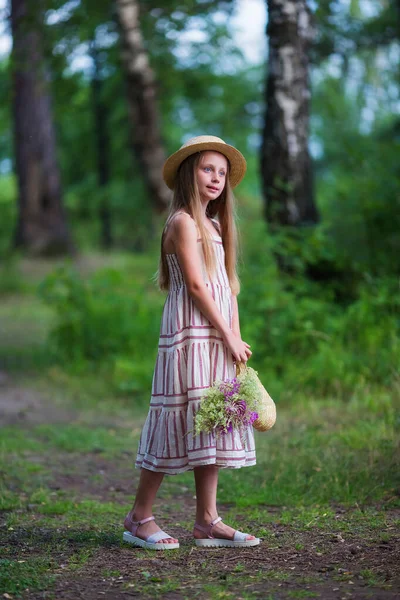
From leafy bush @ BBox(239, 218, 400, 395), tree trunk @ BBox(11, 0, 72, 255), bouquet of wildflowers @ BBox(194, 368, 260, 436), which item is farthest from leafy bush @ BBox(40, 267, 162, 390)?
tree trunk @ BBox(11, 0, 72, 255)

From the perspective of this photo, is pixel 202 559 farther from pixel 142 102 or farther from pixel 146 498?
pixel 142 102

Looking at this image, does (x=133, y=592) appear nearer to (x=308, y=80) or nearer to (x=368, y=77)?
(x=308, y=80)

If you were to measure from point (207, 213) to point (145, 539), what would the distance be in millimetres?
1640

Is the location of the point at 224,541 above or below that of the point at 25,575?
above

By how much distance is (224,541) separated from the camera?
3953mm

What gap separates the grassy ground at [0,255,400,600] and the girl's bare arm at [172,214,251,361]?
3.15 feet

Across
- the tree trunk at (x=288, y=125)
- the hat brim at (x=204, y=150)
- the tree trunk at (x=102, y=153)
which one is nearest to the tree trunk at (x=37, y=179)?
the tree trunk at (x=102, y=153)

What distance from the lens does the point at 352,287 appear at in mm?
8656

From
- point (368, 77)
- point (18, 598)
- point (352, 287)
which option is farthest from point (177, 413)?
point (368, 77)

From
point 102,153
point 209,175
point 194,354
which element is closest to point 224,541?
point 194,354

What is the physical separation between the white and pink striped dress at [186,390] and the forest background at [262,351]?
0.45 metres

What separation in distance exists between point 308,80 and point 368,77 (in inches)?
200

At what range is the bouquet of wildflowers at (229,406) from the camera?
12.3 feet

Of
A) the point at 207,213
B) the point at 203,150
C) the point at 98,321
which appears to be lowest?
the point at 207,213
